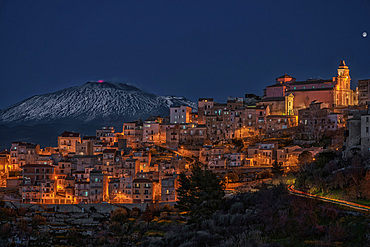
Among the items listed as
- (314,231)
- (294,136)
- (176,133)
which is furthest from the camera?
(176,133)

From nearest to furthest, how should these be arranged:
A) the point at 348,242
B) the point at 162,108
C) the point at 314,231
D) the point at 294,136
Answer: the point at 348,242, the point at 314,231, the point at 294,136, the point at 162,108

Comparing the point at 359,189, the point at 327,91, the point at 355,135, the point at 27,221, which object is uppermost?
the point at 327,91

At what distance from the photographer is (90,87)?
470 ft

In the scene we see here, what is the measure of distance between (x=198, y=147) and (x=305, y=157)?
14.7 m

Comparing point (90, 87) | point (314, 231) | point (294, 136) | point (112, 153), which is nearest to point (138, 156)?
point (112, 153)

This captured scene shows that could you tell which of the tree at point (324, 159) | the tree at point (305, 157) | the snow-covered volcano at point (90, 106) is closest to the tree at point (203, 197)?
the tree at point (324, 159)

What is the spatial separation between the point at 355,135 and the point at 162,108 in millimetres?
106514

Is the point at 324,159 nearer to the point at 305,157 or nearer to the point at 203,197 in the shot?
the point at 305,157

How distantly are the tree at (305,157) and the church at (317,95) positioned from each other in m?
15.3

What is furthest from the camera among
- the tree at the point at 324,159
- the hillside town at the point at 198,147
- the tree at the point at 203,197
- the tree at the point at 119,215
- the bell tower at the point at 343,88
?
the bell tower at the point at 343,88

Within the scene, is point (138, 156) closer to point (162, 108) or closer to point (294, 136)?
point (294, 136)

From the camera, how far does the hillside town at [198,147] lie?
40219 mm

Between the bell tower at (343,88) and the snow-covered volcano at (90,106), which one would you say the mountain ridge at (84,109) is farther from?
the bell tower at (343,88)

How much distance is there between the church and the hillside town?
4.6 inches
